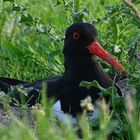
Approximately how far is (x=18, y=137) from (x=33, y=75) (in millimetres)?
3537

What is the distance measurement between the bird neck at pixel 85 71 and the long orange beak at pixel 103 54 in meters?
0.10

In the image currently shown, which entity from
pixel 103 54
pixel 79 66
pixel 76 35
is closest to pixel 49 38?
pixel 76 35

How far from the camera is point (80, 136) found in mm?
4492

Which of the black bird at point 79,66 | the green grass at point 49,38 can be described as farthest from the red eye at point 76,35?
the green grass at point 49,38

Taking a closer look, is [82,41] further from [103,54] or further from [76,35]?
[103,54]

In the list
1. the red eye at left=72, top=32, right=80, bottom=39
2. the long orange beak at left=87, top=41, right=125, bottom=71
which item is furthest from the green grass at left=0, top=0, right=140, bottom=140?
the red eye at left=72, top=32, right=80, bottom=39

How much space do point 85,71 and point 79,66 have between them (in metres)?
0.07

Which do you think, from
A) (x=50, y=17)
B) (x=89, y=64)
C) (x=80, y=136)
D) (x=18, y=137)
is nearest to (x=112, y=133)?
(x=80, y=136)

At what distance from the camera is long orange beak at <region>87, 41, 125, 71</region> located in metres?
5.34

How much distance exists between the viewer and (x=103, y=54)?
17.5 ft

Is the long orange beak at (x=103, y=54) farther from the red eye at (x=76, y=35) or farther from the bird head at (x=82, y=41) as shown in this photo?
the red eye at (x=76, y=35)

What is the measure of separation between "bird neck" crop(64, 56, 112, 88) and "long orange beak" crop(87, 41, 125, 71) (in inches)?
3.9

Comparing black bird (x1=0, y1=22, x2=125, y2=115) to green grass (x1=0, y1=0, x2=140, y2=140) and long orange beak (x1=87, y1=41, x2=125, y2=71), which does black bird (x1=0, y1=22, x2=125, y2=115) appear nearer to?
long orange beak (x1=87, y1=41, x2=125, y2=71)

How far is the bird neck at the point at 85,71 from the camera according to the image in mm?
5371
